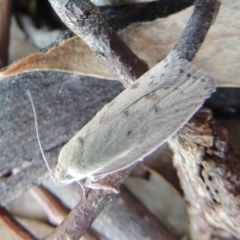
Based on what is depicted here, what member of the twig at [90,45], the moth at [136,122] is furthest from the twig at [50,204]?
the moth at [136,122]

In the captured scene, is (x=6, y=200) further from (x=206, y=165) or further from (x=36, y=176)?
(x=206, y=165)

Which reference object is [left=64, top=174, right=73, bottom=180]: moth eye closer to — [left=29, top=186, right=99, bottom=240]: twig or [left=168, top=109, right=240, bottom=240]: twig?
[left=168, top=109, right=240, bottom=240]: twig

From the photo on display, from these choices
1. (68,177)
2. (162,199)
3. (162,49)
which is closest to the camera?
(68,177)

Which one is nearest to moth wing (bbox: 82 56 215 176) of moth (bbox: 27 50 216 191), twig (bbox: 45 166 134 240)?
moth (bbox: 27 50 216 191)

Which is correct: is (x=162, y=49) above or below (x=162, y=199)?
above

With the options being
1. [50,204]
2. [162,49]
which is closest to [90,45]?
[162,49]

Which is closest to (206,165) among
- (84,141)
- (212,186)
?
(212,186)

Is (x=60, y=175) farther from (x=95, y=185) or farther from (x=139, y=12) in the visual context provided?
(x=139, y=12)
